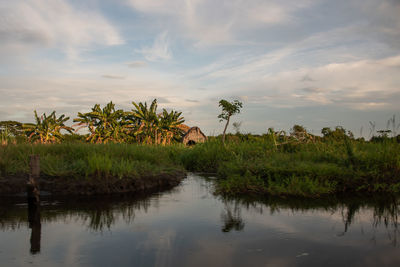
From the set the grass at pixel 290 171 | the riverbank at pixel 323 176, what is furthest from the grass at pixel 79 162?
the riverbank at pixel 323 176

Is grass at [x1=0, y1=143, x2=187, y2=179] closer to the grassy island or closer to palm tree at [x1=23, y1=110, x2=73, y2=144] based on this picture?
the grassy island

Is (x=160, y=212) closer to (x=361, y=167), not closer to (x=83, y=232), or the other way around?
(x=83, y=232)

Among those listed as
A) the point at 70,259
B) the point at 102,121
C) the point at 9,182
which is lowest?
the point at 70,259

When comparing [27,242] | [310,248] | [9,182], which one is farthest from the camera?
[9,182]

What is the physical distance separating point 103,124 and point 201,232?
24.7 metres

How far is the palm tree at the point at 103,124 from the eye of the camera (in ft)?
90.3

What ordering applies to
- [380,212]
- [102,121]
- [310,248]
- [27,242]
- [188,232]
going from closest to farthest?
[310,248]
[27,242]
[188,232]
[380,212]
[102,121]

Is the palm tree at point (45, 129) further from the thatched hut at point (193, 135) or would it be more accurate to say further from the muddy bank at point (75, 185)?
the muddy bank at point (75, 185)

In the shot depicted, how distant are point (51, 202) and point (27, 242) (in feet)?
8.27

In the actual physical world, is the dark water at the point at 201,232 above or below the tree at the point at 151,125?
below

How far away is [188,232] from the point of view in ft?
15.6

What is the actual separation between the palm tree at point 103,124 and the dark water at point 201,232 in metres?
21.2

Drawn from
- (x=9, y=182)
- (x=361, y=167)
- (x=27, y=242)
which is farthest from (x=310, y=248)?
(x=9, y=182)

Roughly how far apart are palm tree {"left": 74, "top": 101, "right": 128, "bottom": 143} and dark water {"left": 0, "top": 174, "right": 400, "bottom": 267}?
2118 cm
